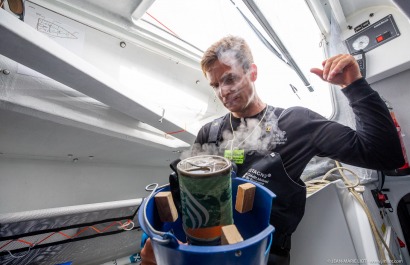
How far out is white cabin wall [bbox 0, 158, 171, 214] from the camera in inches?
51.8

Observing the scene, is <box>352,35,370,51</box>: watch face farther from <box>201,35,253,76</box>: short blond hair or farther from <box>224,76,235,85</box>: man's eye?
<box>224,76,235,85</box>: man's eye

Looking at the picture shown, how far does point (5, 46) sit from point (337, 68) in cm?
131

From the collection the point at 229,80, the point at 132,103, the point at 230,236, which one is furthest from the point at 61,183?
the point at 230,236

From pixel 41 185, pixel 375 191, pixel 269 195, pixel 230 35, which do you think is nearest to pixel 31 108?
pixel 41 185

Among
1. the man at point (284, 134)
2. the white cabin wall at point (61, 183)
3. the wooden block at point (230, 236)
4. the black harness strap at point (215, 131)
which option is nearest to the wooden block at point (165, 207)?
the wooden block at point (230, 236)

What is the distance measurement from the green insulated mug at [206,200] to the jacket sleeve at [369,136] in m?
0.70

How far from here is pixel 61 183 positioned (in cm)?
154

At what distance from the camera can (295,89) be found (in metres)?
2.02

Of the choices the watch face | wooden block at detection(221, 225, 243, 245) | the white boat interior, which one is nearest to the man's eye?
the white boat interior

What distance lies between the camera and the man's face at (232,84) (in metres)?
1.13

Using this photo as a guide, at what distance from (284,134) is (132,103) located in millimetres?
886

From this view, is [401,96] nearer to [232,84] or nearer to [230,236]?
[232,84]

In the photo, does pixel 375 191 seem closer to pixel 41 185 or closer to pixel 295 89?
pixel 295 89

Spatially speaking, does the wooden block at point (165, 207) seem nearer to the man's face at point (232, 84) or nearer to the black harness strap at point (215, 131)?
the black harness strap at point (215, 131)
